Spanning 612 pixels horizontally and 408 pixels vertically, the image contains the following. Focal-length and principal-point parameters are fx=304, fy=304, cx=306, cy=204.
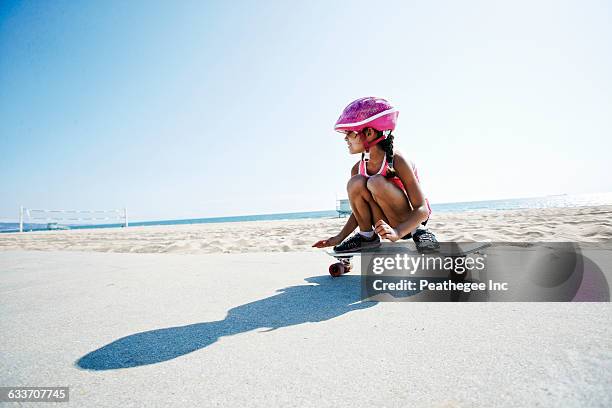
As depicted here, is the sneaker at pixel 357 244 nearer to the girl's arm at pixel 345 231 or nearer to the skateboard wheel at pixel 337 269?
the girl's arm at pixel 345 231

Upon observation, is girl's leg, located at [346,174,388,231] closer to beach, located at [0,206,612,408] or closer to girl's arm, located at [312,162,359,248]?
girl's arm, located at [312,162,359,248]

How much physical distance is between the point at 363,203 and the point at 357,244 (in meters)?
0.26

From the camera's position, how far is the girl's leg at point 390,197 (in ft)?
5.73

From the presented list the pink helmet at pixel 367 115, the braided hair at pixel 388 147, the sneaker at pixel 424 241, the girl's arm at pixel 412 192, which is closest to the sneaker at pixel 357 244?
the sneaker at pixel 424 241

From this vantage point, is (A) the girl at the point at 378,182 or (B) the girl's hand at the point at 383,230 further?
(A) the girl at the point at 378,182

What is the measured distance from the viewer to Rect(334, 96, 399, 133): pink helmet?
162cm

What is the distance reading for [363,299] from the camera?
4.96ft

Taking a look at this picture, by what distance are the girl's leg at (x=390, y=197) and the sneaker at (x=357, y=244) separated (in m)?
0.19

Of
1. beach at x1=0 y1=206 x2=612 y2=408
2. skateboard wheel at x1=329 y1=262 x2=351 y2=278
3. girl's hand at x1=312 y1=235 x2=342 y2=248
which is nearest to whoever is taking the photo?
beach at x1=0 y1=206 x2=612 y2=408

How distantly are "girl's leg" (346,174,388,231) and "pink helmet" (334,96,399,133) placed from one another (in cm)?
35

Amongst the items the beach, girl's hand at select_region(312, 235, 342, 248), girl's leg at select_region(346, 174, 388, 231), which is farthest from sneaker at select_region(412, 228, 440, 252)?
girl's hand at select_region(312, 235, 342, 248)

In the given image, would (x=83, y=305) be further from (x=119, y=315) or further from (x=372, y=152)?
(x=372, y=152)

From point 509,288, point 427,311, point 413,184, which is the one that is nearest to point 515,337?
point 427,311

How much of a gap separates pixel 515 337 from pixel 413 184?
2.95ft
